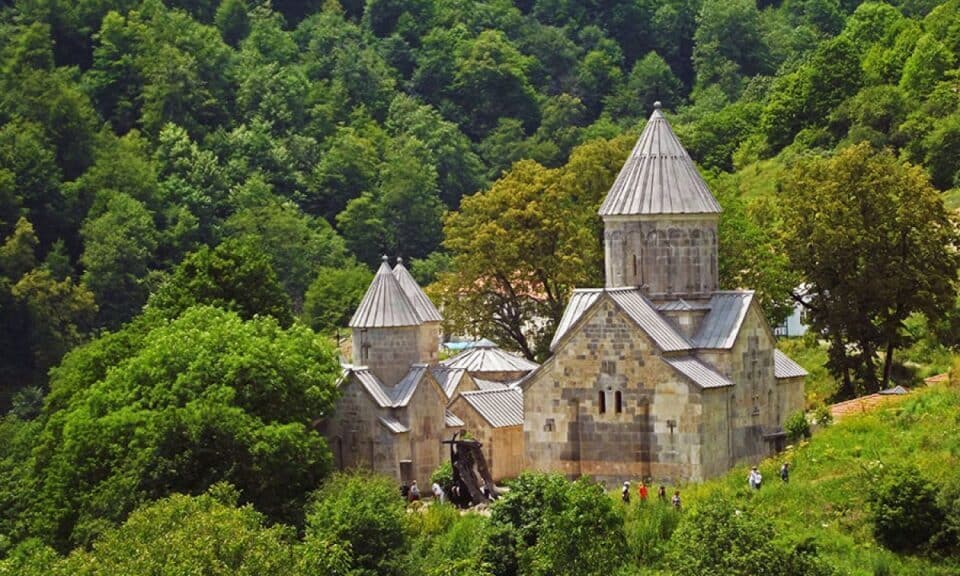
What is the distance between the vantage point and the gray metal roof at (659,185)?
51906 mm

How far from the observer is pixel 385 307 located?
181 feet

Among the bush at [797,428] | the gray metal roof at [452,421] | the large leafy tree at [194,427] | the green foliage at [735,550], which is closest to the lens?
the green foliage at [735,550]

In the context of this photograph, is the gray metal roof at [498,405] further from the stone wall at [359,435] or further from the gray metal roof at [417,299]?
the stone wall at [359,435]

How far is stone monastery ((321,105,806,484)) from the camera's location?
49.9 metres

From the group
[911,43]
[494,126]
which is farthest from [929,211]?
[494,126]

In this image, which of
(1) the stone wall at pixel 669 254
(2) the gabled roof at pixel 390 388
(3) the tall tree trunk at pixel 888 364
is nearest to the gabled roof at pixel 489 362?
(2) the gabled roof at pixel 390 388

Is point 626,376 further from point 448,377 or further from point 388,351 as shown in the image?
point 448,377

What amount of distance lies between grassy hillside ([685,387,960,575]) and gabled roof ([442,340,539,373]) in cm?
1102

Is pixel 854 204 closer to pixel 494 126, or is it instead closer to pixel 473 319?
pixel 473 319

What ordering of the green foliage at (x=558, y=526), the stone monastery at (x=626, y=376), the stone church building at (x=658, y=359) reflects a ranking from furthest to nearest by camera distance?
the stone monastery at (x=626, y=376), the stone church building at (x=658, y=359), the green foliage at (x=558, y=526)

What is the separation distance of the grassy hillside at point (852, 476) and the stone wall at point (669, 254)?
4.50 m

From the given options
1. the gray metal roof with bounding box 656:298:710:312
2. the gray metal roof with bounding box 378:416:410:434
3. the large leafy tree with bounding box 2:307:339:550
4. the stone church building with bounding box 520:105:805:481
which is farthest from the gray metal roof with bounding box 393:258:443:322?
the gray metal roof with bounding box 656:298:710:312

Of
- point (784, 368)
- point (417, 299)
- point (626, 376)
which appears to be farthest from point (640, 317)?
point (417, 299)

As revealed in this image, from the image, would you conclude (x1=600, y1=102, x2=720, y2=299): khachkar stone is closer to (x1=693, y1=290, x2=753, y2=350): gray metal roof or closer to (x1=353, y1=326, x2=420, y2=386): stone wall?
(x1=693, y1=290, x2=753, y2=350): gray metal roof
